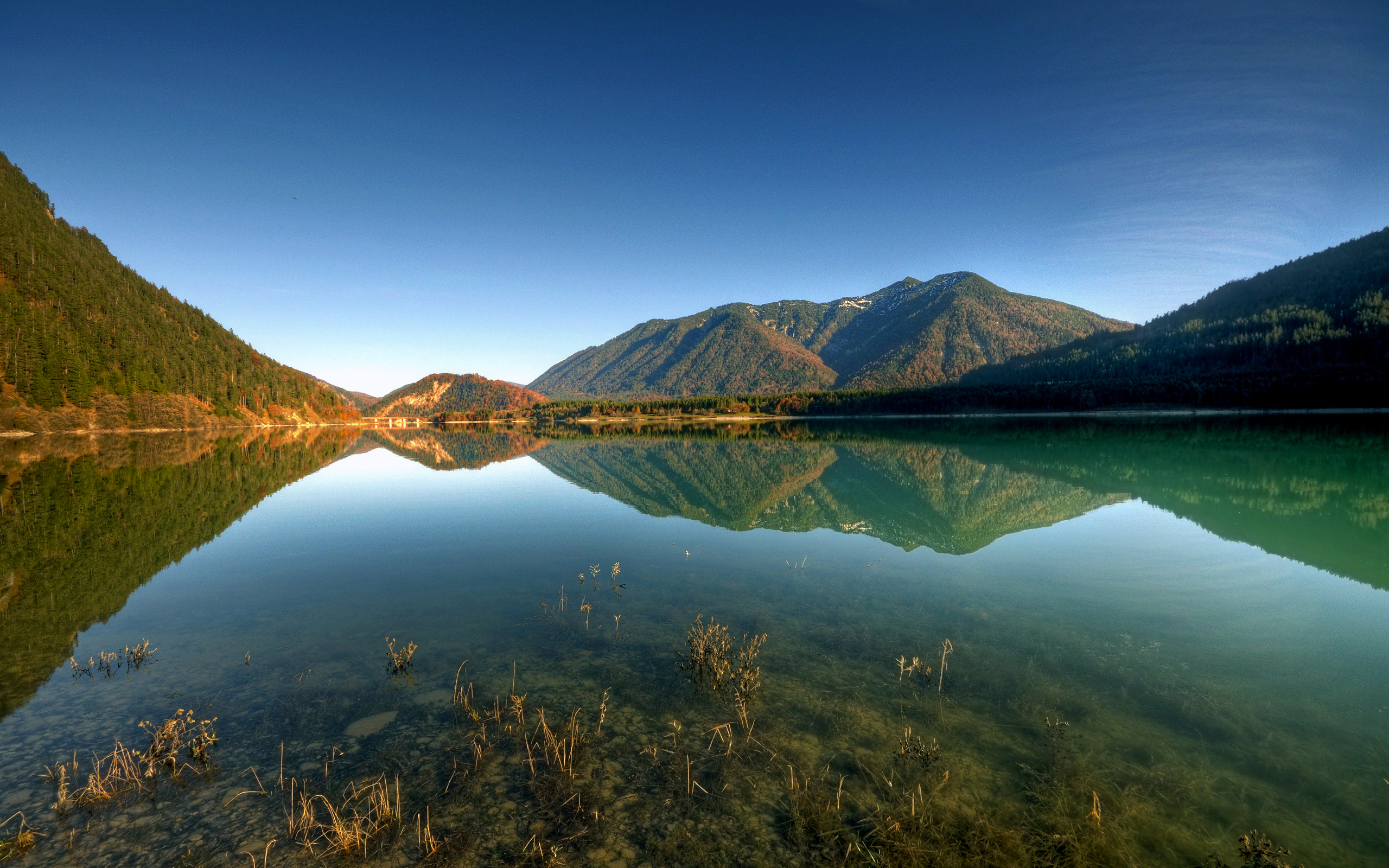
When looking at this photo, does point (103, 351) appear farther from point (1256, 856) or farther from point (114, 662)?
point (1256, 856)

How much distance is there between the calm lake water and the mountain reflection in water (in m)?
0.23

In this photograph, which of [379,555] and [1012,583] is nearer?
[1012,583]

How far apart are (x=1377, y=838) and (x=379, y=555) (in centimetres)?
1864

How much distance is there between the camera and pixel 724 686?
7480 millimetres

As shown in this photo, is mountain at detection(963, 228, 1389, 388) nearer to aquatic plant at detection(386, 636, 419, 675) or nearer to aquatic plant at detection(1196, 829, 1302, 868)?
aquatic plant at detection(1196, 829, 1302, 868)

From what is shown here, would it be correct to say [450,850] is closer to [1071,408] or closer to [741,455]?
[741,455]

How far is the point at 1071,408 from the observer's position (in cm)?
12462

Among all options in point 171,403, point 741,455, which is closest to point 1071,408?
point 741,455

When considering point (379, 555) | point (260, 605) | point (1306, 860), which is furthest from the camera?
point (379, 555)

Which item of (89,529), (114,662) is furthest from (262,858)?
(89,529)

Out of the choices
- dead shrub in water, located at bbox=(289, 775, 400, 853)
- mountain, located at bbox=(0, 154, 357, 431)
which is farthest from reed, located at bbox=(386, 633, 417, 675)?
mountain, located at bbox=(0, 154, 357, 431)

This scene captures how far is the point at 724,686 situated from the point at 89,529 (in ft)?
74.0

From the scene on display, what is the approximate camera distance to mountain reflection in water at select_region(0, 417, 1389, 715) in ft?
42.0

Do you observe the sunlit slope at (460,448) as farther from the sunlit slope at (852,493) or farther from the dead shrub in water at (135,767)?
the dead shrub in water at (135,767)
